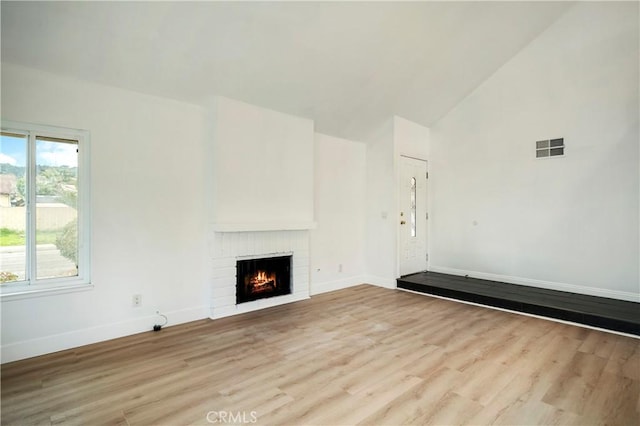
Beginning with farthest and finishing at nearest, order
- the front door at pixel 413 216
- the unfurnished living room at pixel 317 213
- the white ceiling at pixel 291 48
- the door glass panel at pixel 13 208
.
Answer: the front door at pixel 413 216
the door glass panel at pixel 13 208
the white ceiling at pixel 291 48
the unfurnished living room at pixel 317 213

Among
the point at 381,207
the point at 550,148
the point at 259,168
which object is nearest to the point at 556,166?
the point at 550,148

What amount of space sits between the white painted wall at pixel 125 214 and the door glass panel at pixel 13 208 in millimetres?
238

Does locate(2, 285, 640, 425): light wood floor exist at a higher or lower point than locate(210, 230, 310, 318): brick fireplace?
lower

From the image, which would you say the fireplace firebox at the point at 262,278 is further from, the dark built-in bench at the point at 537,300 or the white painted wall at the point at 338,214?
the dark built-in bench at the point at 537,300

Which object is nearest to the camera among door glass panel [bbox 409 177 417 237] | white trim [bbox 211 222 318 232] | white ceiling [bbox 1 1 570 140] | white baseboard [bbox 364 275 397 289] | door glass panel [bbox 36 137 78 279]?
white ceiling [bbox 1 1 570 140]

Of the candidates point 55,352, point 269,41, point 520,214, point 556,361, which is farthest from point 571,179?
point 55,352

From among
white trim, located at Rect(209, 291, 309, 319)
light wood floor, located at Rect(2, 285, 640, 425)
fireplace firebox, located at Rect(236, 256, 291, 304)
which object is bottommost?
light wood floor, located at Rect(2, 285, 640, 425)

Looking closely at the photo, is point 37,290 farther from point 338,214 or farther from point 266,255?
point 338,214

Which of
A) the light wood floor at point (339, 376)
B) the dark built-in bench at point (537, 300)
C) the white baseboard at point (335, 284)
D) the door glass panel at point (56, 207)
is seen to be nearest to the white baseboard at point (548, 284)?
the dark built-in bench at point (537, 300)

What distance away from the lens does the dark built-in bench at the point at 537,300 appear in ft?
12.1

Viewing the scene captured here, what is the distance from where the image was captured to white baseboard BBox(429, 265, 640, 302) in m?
4.40

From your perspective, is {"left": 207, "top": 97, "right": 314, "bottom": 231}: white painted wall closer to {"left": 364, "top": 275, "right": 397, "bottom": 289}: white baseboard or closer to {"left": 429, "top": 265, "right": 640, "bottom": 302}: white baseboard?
{"left": 364, "top": 275, "right": 397, "bottom": 289}: white baseboard

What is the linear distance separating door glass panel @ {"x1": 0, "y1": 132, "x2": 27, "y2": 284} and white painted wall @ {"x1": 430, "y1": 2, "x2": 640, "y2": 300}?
586cm

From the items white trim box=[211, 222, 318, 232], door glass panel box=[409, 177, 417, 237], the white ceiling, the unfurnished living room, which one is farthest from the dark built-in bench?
the white ceiling
